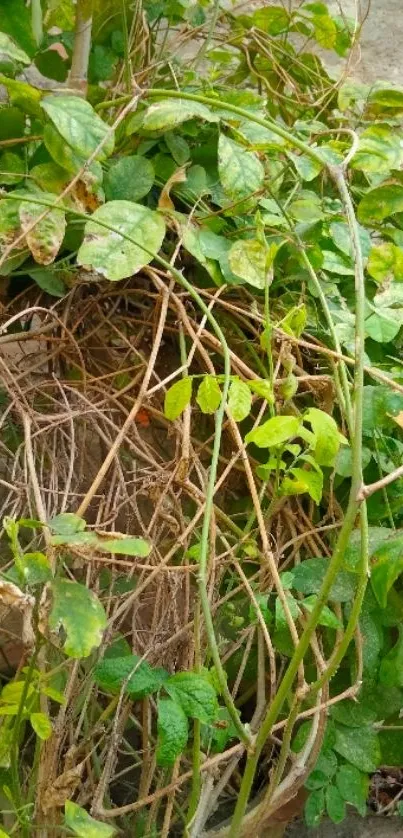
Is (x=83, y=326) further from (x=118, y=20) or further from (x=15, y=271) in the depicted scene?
(x=118, y=20)

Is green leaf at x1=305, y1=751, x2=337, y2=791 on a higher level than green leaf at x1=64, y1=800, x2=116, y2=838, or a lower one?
lower

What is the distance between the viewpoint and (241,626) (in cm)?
87

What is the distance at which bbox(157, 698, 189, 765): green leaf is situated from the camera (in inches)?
25.6

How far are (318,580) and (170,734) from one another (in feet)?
0.79

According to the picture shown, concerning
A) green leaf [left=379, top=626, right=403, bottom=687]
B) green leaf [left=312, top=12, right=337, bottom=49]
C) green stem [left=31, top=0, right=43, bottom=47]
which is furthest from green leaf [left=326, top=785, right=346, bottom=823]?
green leaf [left=312, top=12, right=337, bottom=49]

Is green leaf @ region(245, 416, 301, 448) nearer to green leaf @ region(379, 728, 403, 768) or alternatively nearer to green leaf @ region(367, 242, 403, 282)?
green leaf @ region(367, 242, 403, 282)

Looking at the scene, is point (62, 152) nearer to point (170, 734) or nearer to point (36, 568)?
point (36, 568)

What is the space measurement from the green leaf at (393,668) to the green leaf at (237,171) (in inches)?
19.6

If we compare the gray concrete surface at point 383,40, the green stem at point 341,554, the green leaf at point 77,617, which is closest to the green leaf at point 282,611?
the green stem at point 341,554

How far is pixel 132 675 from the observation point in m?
0.71

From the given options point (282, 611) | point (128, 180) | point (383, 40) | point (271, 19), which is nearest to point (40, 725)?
point (282, 611)

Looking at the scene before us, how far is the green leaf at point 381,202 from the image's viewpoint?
96 centimetres

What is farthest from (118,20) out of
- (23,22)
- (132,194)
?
(132,194)

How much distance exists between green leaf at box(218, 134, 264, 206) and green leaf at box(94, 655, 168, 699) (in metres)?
0.48
